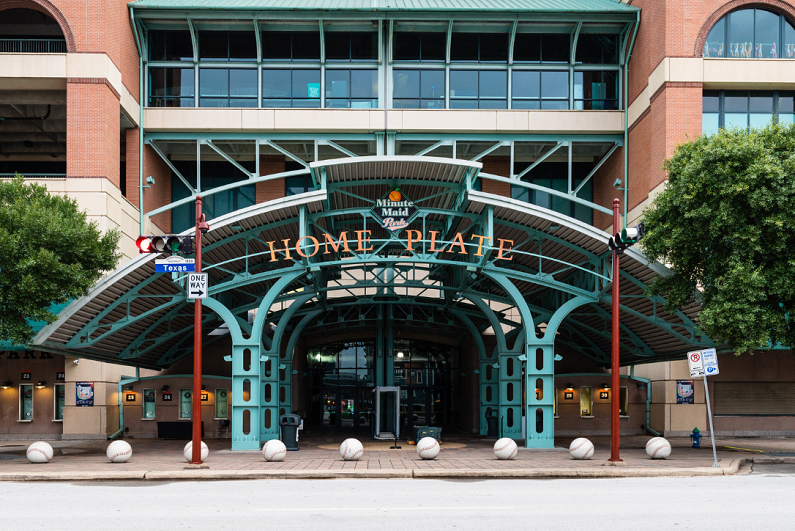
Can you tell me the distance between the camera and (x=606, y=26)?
33.6 meters

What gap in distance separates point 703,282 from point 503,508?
13.2 m

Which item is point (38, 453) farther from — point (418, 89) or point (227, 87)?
point (418, 89)

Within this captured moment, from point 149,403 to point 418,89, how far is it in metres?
18.2

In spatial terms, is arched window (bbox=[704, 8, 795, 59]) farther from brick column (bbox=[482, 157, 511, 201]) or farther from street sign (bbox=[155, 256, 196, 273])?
street sign (bbox=[155, 256, 196, 273])

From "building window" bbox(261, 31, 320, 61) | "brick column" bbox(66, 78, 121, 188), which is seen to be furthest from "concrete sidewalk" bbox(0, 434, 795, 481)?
"building window" bbox(261, 31, 320, 61)

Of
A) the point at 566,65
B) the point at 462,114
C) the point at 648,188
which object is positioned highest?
the point at 566,65

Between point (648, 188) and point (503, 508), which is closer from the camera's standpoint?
point (503, 508)

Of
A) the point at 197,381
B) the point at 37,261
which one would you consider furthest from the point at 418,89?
the point at 197,381

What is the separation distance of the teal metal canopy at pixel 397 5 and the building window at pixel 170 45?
6.38ft

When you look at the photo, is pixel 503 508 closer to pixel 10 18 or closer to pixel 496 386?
pixel 496 386

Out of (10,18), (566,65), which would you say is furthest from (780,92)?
(10,18)

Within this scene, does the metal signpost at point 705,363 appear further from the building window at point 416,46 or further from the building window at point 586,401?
the building window at point 416,46

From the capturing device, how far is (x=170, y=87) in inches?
1332

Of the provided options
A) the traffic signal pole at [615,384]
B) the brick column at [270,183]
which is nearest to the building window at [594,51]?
the brick column at [270,183]
